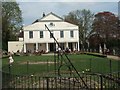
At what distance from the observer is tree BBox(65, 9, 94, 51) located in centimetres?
6624

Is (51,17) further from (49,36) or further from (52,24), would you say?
(49,36)

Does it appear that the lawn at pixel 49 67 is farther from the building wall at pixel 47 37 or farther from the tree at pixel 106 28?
the tree at pixel 106 28

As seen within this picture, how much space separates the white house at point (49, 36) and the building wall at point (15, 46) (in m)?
0.44

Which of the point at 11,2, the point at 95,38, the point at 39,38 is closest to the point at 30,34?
the point at 39,38

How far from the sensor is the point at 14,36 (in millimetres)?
62875

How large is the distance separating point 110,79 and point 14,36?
54.9m

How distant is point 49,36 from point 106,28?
1119 cm

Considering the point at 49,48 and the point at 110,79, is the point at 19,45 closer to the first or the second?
the point at 49,48

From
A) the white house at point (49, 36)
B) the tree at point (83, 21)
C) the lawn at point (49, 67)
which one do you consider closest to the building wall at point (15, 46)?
the white house at point (49, 36)

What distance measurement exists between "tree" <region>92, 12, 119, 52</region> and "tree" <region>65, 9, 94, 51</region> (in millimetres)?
3719

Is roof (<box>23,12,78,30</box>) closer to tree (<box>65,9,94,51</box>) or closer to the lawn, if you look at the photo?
tree (<box>65,9,94,51</box>)

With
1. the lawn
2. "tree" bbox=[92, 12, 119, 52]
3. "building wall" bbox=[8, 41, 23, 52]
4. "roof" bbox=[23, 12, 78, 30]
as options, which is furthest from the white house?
the lawn

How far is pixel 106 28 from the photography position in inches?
2343

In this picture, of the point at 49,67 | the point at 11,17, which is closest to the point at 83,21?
the point at 11,17
